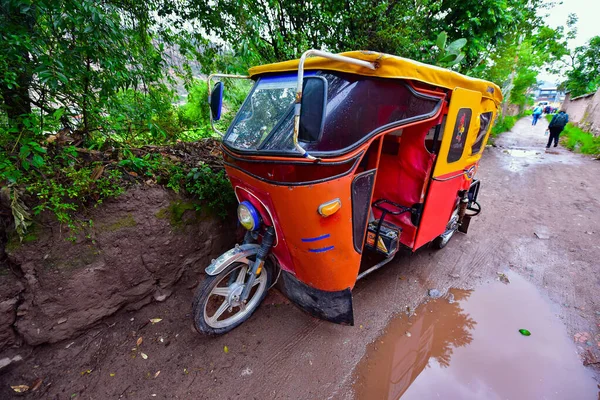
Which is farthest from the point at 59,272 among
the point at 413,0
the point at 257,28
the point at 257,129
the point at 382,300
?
the point at 413,0

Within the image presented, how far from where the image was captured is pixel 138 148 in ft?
10.4

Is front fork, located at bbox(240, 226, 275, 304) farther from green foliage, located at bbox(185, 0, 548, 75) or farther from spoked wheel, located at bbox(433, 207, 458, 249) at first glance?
spoked wheel, located at bbox(433, 207, 458, 249)

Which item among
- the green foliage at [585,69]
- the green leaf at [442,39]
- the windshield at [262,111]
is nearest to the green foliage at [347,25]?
the green leaf at [442,39]

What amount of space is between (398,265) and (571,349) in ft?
5.80

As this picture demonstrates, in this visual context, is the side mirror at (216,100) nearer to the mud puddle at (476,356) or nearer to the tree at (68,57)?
the tree at (68,57)

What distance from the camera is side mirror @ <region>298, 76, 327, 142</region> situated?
1.55 metres

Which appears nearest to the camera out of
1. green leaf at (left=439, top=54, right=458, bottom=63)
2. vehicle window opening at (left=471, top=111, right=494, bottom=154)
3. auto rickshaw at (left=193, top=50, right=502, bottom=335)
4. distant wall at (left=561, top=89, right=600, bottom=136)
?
auto rickshaw at (left=193, top=50, right=502, bottom=335)

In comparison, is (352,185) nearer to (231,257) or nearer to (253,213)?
(253,213)

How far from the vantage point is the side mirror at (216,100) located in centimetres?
250

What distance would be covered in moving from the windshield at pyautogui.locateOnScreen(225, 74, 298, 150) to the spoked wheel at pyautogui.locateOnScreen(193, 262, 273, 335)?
1.14 meters

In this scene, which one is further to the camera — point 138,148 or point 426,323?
point 138,148

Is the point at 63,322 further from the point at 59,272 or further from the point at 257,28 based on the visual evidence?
the point at 257,28

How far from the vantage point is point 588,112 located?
14.2m

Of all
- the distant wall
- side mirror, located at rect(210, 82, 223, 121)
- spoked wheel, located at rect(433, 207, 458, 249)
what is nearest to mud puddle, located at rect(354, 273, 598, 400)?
spoked wheel, located at rect(433, 207, 458, 249)
